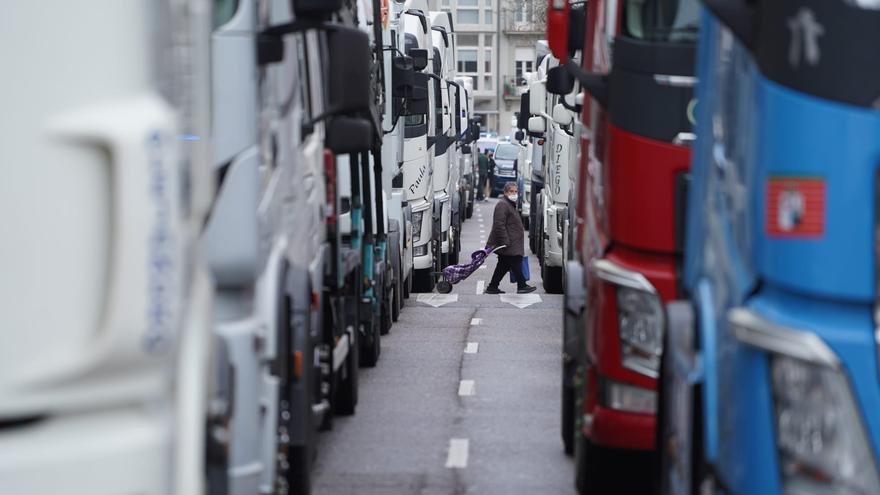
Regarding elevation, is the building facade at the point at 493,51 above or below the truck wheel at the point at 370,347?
below

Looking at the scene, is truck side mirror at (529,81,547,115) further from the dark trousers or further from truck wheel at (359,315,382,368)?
truck wheel at (359,315,382,368)

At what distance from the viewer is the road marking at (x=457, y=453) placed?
10.3m

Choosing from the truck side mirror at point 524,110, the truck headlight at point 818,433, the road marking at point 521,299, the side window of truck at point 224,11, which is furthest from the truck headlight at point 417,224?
the truck headlight at point 818,433

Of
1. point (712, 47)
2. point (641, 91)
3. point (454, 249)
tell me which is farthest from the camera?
point (454, 249)

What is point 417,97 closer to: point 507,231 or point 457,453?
point 507,231

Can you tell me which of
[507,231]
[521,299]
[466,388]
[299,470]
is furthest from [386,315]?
[299,470]

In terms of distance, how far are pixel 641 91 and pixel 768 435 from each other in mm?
3377

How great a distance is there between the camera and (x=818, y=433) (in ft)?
14.5

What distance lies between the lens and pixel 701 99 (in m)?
6.20

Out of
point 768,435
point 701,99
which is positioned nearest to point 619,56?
point 701,99

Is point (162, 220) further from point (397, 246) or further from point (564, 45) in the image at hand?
point (397, 246)

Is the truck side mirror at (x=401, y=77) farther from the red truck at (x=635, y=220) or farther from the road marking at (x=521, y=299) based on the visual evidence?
the red truck at (x=635, y=220)

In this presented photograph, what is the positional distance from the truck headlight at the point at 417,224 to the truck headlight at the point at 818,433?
17.1 m

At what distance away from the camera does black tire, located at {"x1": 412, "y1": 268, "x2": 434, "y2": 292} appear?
24.0 m
